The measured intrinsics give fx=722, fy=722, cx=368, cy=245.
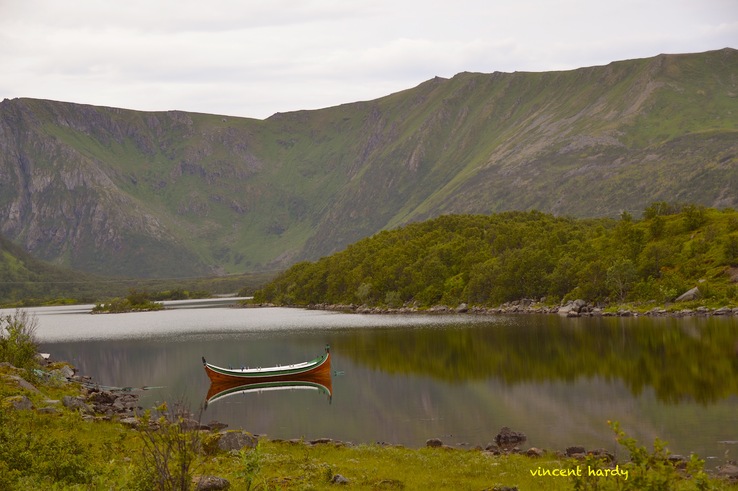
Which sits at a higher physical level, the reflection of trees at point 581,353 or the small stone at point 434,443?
the small stone at point 434,443

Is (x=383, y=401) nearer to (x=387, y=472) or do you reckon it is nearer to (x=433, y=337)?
(x=387, y=472)

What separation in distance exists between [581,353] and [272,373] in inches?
1370

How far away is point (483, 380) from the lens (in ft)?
225

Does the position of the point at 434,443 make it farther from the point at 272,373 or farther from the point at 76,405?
the point at 272,373

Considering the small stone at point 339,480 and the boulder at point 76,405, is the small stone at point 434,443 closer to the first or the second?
the small stone at point 339,480

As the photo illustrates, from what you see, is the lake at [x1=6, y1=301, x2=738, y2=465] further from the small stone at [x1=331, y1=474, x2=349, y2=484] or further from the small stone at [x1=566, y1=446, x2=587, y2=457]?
the small stone at [x1=331, y1=474, x2=349, y2=484]

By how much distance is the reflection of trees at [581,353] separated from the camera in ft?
206

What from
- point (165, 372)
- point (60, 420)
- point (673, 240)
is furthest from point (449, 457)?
point (673, 240)

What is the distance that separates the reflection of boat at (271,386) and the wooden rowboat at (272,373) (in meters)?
0.23

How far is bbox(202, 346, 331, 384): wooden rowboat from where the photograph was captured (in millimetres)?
75938

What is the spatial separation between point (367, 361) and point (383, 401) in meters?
27.0

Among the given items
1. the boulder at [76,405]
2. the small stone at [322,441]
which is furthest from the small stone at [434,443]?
the boulder at [76,405]

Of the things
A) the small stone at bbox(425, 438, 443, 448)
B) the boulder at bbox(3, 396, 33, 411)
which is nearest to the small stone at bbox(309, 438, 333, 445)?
the small stone at bbox(425, 438, 443, 448)

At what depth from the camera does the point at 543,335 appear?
104625 mm
